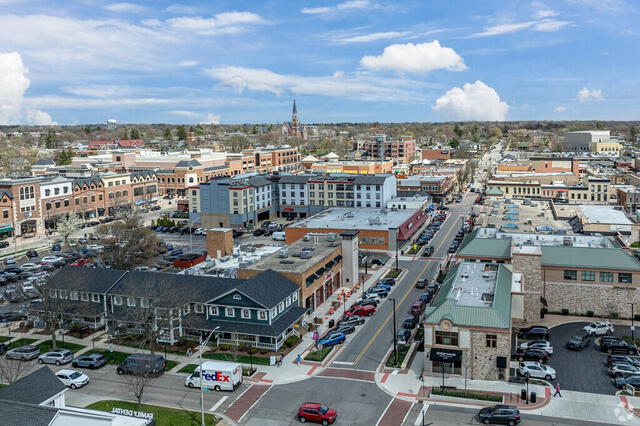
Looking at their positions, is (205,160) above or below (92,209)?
above

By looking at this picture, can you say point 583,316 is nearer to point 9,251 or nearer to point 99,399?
point 99,399

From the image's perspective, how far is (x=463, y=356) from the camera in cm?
4072

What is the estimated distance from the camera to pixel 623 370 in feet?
132

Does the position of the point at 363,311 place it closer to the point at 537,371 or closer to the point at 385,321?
the point at 385,321

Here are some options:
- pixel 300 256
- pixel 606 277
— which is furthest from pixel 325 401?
pixel 606 277

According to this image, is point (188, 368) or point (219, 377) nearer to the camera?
point (219, 377)

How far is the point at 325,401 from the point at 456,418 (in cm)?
869

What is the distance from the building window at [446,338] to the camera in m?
41.1

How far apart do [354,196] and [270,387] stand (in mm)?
74016

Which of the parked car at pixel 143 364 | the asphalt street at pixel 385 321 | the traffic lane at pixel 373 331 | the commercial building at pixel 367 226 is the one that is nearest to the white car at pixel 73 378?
the parked car at pixel 143 364

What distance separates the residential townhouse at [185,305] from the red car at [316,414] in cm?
1072

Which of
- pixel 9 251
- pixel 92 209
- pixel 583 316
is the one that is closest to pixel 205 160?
pixel 92 209

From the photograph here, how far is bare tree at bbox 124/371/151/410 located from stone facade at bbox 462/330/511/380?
2259 centimetres

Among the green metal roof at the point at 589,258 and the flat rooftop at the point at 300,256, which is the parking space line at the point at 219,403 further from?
the green metal roof at the point at 589,258
